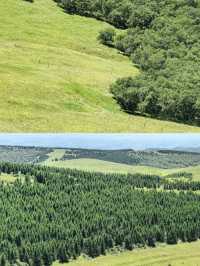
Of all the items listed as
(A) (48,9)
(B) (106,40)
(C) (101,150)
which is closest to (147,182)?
(C) (101,150)

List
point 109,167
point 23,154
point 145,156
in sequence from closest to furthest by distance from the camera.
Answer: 1. point 23,154
2. point 145,156
3. point 109,167

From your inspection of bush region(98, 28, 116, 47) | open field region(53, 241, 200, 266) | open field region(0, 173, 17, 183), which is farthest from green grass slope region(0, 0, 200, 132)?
open field region(53, 241, 200, 266)

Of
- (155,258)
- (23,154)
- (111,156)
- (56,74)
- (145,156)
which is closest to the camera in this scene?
(23,154)

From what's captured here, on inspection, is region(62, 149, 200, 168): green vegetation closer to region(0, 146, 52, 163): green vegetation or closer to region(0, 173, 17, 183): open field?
region(0, 146, 52, 163): green vegetation

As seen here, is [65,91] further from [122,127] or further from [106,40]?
[106,40]

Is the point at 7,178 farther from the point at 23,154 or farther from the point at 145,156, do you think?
the point at 145,156

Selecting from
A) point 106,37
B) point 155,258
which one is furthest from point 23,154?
point 106,37
